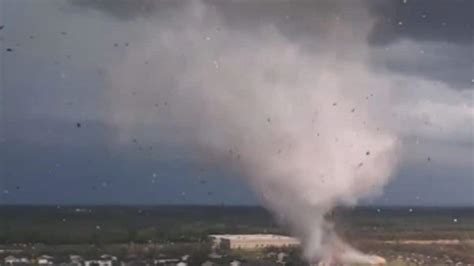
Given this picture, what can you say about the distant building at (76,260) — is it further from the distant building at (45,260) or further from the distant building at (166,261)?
the distant building at (166,261)

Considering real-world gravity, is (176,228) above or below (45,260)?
above

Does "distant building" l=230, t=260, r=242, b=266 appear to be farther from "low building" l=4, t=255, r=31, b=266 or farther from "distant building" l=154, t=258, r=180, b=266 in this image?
"low building" l=4, t=255, r=31, b=266

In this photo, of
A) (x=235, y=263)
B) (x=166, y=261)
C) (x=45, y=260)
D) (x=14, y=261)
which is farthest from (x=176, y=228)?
(x=14, y=261)

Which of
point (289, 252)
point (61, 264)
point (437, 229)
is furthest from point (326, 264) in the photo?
point (61, 264)

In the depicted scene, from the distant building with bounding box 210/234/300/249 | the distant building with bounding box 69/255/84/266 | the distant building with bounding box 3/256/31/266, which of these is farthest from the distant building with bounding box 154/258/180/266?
the distant building with bounding box 3/256/31/266

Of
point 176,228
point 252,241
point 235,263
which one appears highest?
point 176,228

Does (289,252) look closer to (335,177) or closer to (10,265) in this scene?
(335,177)

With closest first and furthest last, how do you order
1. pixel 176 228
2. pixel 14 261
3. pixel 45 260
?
1. pixel 14 261
2. pixel 45 260
3. pixel 176 228

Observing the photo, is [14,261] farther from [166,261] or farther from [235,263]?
[235,263]

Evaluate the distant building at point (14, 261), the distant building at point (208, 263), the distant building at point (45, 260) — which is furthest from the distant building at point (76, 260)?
the distant building at point (208, 263)
